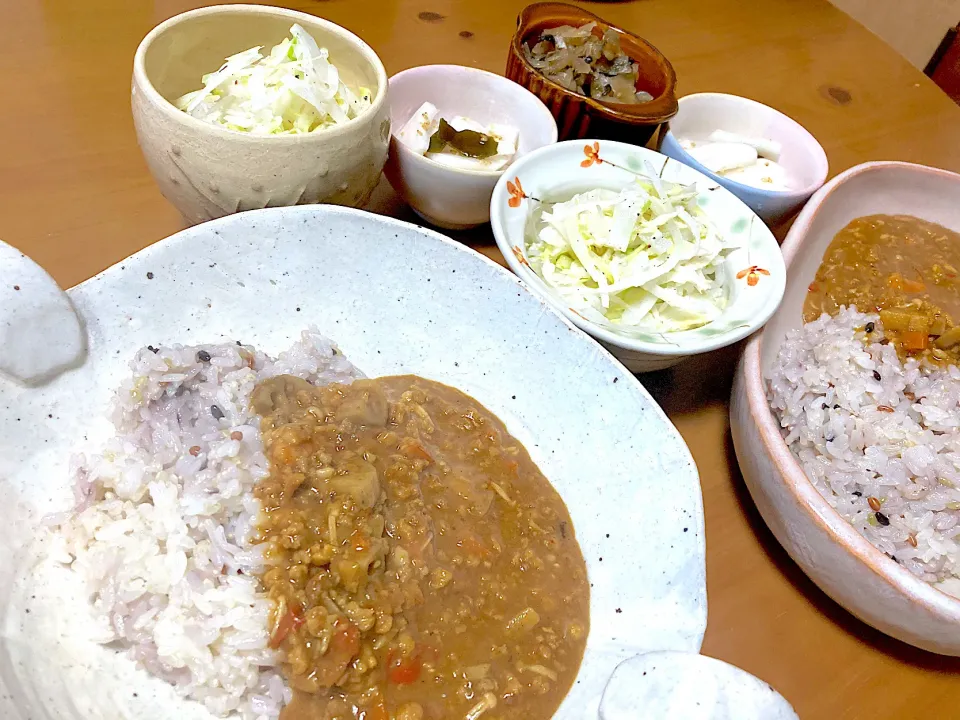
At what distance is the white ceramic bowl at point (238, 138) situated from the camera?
168 centimetres

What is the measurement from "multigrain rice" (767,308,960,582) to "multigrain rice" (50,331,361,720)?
142 centimetres

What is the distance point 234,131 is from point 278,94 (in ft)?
0.88

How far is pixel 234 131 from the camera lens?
1.68 metres

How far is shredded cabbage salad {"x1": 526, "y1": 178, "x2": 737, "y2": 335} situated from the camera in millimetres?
2047

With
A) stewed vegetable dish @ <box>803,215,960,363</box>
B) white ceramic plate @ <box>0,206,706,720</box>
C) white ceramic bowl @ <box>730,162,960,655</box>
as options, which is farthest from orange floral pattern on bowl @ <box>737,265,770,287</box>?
white ceramic plate @ <box>0,206,706,720</box>

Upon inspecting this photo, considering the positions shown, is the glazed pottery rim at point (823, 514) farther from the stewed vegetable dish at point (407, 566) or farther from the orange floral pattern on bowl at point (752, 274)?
the stewed vegetable dish at point (407, 566)

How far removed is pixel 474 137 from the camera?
7.48 feet

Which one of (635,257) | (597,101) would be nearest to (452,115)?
(597,101)

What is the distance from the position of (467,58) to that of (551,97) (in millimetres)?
891

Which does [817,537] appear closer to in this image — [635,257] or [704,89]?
[635,257]

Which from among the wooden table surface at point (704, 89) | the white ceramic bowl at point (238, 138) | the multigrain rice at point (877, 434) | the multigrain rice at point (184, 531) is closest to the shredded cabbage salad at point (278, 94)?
the white ceramic bowl at point (238, 138)

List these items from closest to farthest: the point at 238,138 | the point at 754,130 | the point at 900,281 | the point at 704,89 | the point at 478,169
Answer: the point at 238,138
the point at 478,169
the point at 900,281
the point at 754,130
the point at 704,89

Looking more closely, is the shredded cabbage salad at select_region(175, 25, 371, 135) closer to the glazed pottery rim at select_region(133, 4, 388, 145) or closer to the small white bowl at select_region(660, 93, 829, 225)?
the glazed pottery rim at select_region(133, 4, 388, 145)

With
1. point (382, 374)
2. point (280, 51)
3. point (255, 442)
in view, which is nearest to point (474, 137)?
point (280, 51)
